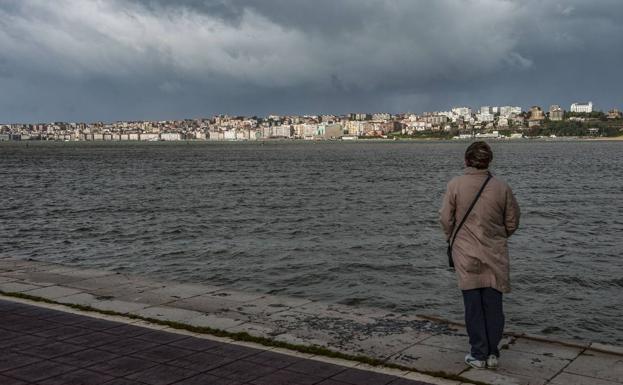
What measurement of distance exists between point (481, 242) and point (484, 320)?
0.79m

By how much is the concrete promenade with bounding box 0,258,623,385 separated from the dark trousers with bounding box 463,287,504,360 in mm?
225

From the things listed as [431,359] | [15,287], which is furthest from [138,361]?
[15,287]

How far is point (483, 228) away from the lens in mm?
6285

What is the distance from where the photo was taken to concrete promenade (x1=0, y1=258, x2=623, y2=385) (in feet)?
20.4

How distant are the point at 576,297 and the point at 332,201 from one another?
25903mm

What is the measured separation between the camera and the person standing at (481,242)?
6.29 m

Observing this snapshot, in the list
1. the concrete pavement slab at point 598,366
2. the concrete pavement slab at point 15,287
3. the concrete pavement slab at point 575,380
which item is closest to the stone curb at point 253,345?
the concrete pavement slab at point 15,287

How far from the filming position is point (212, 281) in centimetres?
1650

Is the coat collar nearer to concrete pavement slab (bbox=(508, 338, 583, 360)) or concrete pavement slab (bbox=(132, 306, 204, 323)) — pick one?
concrete pavement slab (bbox=(508, 338, 583, 360))

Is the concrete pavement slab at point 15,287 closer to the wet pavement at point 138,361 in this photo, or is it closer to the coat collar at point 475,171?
the wet pavement at point 138,361

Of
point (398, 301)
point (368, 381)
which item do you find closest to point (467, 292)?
point (368, 381)

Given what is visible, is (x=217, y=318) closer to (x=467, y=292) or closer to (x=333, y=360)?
(x=333, y=360)

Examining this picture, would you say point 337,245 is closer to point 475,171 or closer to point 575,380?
point 475,171

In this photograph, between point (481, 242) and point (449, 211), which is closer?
point (481, 242)
